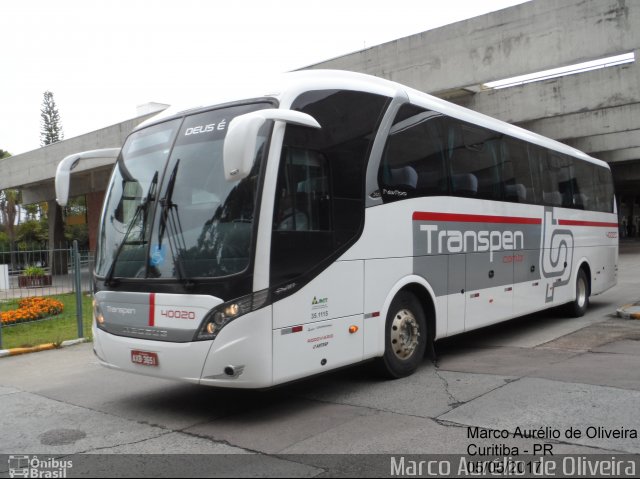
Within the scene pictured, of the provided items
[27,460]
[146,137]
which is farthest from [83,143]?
[27,460]

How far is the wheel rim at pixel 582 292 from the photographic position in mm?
12911

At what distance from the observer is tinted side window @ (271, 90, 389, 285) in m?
5.80

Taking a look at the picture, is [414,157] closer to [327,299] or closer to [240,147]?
[327,299]

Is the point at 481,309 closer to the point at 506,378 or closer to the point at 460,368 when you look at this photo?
the point at 460,368

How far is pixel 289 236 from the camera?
19.1 feet

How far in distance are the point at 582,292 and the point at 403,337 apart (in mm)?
7433

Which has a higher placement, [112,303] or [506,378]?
[112,303]

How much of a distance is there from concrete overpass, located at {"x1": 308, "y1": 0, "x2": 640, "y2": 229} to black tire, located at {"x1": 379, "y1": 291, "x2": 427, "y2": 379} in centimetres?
1075

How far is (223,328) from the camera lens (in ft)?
17.8

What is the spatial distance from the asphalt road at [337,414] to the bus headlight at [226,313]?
0.96m

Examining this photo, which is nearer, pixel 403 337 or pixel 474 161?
pixel 403 337

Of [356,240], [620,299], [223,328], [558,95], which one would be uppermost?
[558,95]

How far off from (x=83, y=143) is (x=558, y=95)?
20065 mm

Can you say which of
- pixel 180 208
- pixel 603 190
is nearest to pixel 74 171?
pixel 603 190
